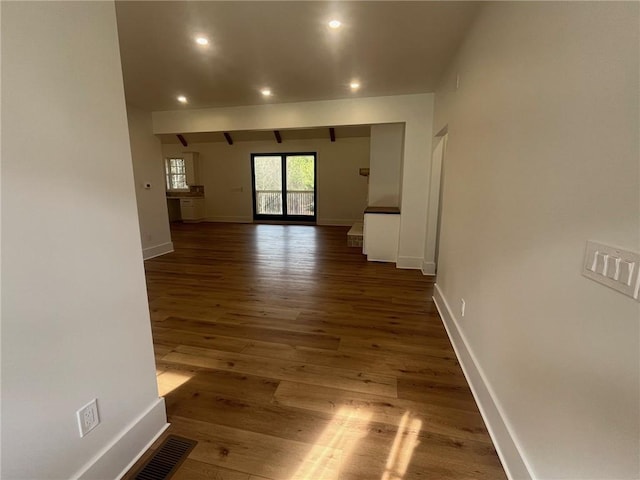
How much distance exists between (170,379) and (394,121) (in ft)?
12.9

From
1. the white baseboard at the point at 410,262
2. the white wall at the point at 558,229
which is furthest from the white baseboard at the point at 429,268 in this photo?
the white wall at the point at 558,229

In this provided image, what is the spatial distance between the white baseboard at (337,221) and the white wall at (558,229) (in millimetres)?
7079

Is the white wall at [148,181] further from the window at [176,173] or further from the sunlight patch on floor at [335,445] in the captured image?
the window at [176,173]

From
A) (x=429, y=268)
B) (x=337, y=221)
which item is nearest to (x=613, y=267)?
(x=429, y=268)

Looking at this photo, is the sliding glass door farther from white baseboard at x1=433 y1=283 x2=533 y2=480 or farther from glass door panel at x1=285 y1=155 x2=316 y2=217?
white baseboard at x1=433 y1=283 x2=533 y2=480

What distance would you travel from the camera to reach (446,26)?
2182 mm

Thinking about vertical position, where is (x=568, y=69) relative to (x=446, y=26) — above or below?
below

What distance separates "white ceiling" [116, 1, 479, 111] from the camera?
2.01 meters

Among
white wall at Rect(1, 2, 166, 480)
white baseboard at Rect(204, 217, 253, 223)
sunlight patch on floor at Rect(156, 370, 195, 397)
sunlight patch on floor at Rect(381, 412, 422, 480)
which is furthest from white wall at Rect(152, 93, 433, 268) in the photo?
white baseboard at Rect(204, 217, 253, 223)

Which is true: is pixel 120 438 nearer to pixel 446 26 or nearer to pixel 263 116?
pixel 446 26

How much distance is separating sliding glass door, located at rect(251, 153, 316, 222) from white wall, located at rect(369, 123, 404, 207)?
3.67 m

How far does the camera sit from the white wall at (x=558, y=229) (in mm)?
737

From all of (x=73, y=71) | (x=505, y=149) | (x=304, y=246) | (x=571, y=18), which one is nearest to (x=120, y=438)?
(x=73, y=71)

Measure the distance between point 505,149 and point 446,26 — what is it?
55.0 inches
